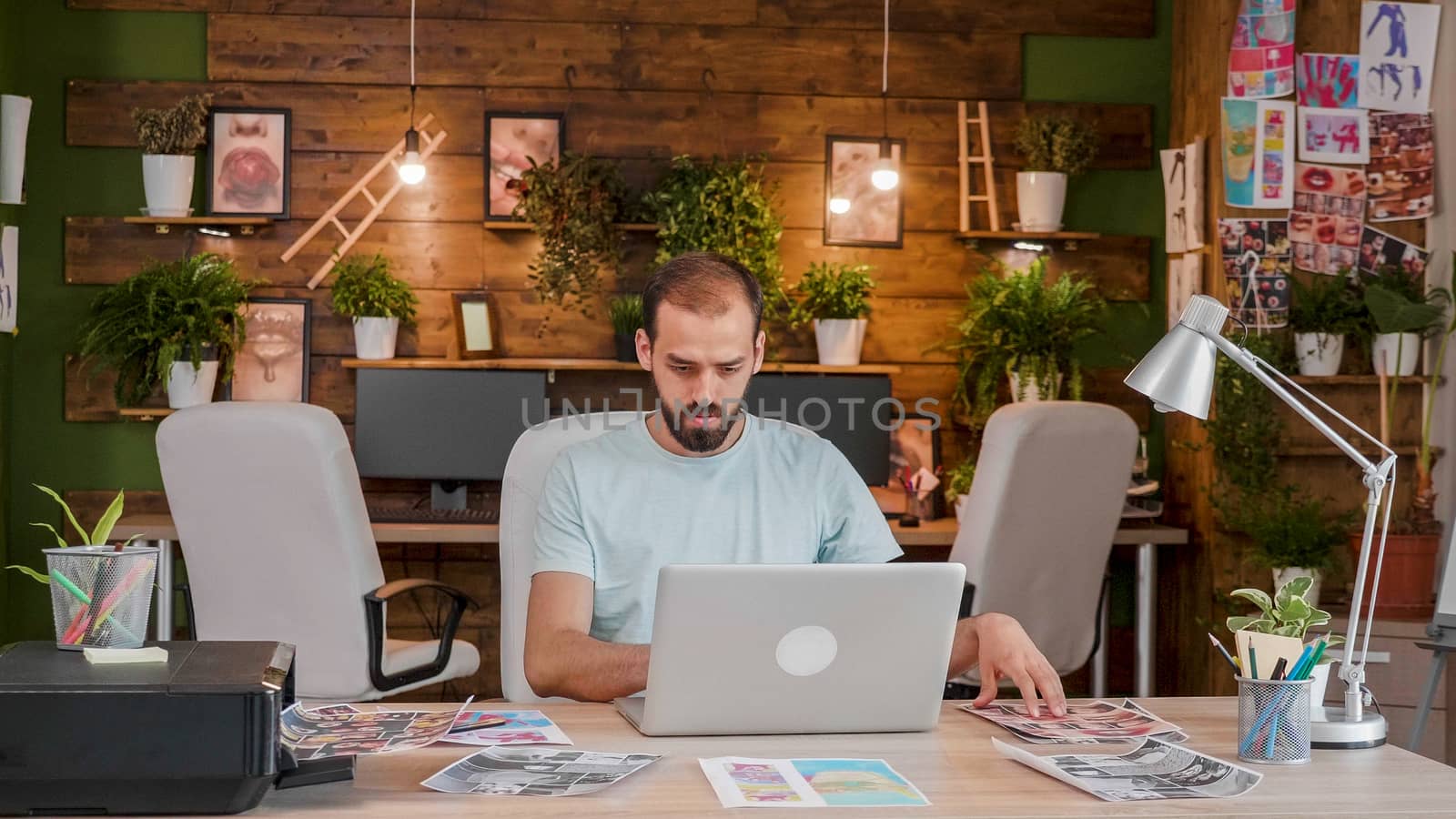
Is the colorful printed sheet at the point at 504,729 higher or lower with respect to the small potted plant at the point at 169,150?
lower

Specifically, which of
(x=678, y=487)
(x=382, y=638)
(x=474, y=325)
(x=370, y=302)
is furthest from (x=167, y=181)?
(x=678, y=487)

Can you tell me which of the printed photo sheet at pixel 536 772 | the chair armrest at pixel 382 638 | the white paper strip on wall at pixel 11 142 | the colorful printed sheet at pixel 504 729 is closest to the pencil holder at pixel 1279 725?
the printed photo sheet at pixel 536 772

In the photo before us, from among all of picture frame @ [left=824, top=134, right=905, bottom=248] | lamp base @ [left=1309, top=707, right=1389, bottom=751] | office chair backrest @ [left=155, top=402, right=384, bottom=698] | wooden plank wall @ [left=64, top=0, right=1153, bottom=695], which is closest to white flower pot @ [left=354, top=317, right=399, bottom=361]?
wooden plank wall @ [left=64, top=0, right=1153, bottom=695]

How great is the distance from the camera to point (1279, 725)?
1549 millimetres

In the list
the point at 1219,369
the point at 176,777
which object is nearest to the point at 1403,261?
the point at 1219,369

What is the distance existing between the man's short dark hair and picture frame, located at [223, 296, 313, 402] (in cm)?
245

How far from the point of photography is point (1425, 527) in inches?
146

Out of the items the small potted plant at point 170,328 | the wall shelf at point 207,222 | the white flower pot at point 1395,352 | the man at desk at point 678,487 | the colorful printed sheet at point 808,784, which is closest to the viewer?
the colorful printed sheet at point 808,784

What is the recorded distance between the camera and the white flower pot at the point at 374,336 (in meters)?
4.20

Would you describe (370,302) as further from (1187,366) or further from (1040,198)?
(1187,366)

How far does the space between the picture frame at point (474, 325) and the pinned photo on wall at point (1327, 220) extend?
2.34 metres

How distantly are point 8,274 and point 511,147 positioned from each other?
58.4 inches

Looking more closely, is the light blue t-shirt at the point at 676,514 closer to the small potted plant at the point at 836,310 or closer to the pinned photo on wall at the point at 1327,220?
the small potted plant at the point at 836,310

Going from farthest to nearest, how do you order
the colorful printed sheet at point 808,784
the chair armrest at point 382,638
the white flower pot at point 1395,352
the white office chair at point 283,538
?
the white flower pot at point 1395,352 < the chair armrest at point 382,638 < the white office chair at point 283,538 < the colorful printed sheet at point 808,784
